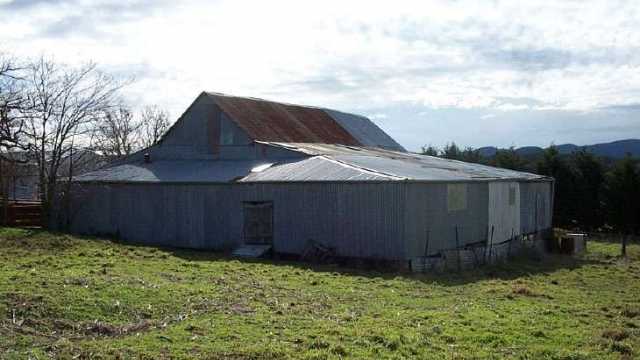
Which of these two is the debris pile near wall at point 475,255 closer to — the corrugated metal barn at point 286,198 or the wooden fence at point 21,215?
the corrugated metal barn at point 286,198

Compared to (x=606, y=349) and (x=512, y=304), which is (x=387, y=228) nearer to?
(x=512, y=304)

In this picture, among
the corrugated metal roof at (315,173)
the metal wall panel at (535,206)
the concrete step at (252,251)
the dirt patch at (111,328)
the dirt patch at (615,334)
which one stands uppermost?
the corrugated metal roof at (315,173)

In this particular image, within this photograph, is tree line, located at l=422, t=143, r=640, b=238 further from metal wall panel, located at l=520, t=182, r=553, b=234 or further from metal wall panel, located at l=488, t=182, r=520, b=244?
metal wall panel, located at l=488, t=182, r=520, b=244

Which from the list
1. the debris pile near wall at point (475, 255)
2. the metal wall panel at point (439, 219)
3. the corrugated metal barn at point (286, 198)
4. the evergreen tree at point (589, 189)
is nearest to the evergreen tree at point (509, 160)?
the evergreen tree at point (589, 189)

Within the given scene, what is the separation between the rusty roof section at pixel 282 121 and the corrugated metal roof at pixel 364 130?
39.1 inches

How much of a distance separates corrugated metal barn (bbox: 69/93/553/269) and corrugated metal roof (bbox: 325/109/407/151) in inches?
242

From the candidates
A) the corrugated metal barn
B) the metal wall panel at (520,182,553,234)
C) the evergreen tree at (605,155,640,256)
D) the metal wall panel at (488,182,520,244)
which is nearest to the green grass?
the corrugated metal barn

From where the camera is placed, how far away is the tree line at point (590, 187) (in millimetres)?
43469

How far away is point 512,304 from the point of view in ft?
47.5

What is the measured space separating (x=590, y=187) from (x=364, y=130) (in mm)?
16042

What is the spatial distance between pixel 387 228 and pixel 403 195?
1.21 metres

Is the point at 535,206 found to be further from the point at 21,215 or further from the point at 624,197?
the point at 21,215

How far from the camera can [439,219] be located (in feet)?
→ 76.4

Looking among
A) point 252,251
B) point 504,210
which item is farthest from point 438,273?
point 504,210
